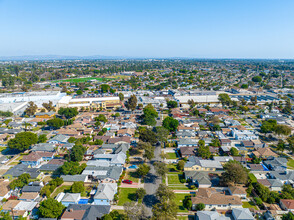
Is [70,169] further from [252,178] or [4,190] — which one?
[252,178]

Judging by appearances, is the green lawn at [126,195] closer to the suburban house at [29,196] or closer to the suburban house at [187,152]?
the suburban house at [29,196]

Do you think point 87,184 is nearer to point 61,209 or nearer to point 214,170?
point 61,209

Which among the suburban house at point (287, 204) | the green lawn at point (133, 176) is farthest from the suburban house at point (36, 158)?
the suburban house at point (287, 204)

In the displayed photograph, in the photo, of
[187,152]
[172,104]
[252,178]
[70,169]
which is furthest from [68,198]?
[172,104]

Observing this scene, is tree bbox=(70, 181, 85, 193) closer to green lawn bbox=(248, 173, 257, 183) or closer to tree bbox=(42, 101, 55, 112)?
green lawn bbox=(248, 173, 257, 183)

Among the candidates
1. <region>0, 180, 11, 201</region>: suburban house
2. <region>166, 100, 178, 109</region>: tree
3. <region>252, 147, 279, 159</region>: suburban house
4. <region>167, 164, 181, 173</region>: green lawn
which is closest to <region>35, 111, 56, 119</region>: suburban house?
<region>0, 180, 11, 201</region>: suburban house
